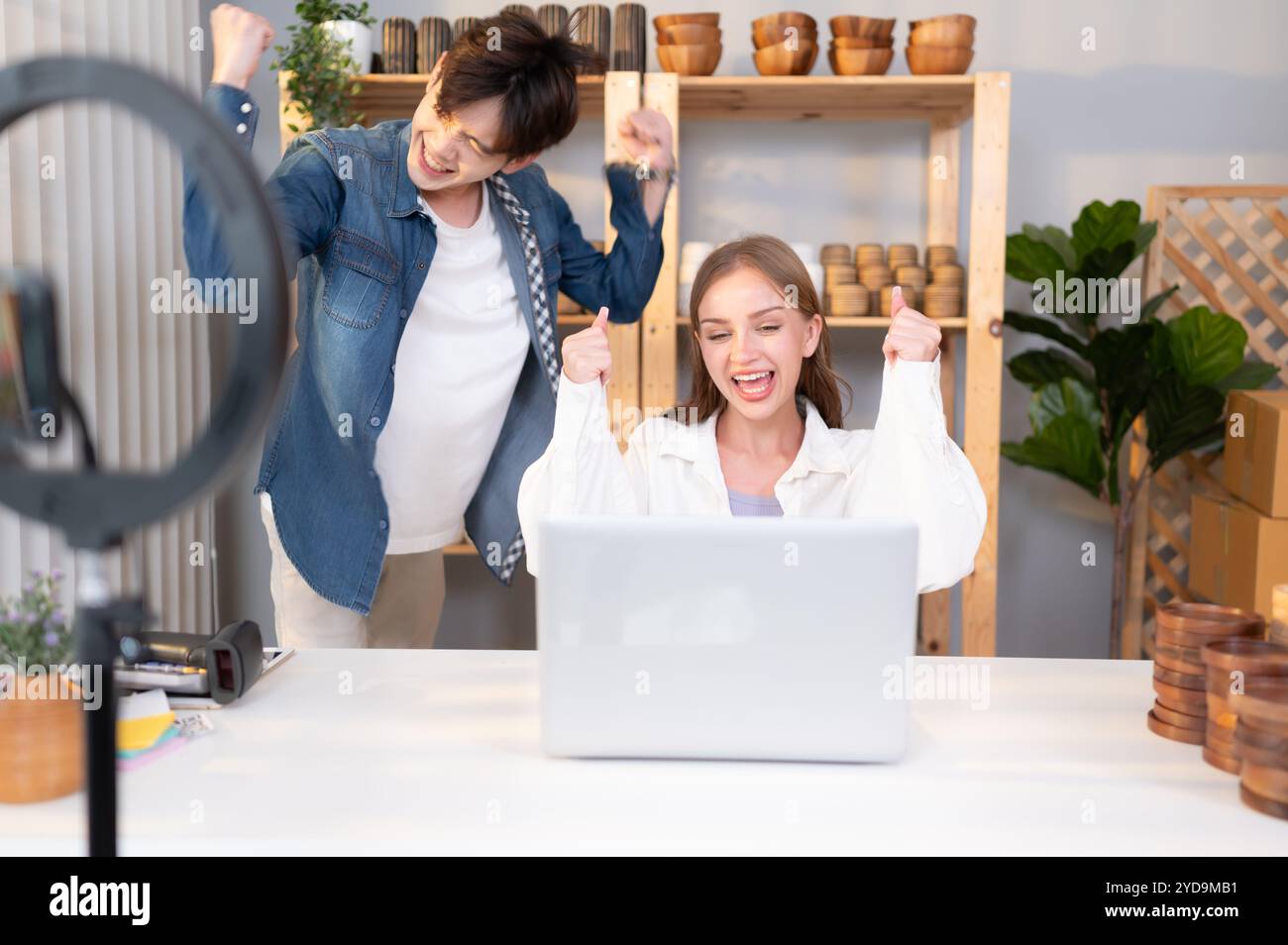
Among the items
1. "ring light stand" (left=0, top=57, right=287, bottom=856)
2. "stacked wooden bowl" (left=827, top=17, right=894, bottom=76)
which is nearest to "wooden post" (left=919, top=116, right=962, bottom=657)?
"stacked wooden bowl" (left=827, top=17, right=894, bottom=76)

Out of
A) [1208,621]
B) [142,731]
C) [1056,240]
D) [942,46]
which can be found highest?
[942,46]

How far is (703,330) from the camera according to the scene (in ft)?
5.98

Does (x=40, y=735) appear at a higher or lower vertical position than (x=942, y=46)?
lower

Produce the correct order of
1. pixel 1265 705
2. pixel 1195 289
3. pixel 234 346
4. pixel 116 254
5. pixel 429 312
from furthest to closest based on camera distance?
1. pixel 1195 289
2. pixel 116 254
3. pixel 429 312
4. pixel 1265 705
5. pixel 234 346

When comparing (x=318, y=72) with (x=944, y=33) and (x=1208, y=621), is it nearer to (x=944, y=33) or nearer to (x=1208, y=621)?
(x=944, y=33)

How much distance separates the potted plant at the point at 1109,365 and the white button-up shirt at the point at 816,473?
124 cm

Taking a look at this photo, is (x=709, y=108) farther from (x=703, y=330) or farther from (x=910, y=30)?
(x=703, y=330)

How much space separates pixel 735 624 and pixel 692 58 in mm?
2064

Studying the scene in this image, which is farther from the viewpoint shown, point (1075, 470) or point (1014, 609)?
point (1014, 609)

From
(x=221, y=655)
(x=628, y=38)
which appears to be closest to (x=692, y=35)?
(x=628, y=38)

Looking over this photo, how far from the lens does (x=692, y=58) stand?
2719mm
